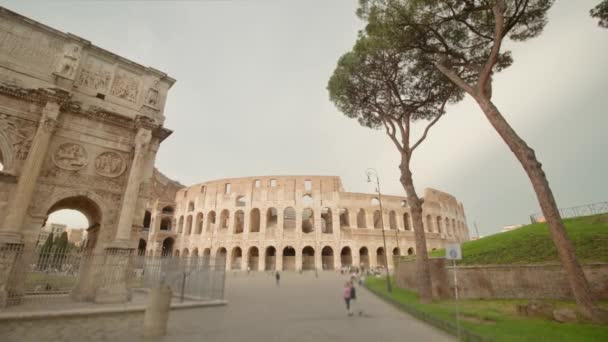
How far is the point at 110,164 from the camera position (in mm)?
10172

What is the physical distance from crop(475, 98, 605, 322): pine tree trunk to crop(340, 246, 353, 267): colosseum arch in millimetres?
26630

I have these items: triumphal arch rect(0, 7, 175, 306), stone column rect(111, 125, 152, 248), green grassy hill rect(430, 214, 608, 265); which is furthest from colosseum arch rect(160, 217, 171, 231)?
green grassy hill rect(430, 214, 608, 265)

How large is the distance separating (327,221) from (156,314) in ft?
105

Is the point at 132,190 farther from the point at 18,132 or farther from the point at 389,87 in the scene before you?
the point at 389,87

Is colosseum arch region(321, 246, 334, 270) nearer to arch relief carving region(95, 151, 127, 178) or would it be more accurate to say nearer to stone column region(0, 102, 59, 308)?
arch relief carving region(95, 151, 127, 178)

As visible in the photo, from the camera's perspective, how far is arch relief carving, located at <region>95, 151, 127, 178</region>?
995cm

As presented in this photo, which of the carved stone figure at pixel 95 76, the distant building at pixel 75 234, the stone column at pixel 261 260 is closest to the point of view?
the carved stone figure at pixel 95 76

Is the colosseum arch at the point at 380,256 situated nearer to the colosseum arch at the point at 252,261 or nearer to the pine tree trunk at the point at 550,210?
the colosseum arch at the point at 252,261

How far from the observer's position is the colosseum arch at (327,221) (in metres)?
34.0

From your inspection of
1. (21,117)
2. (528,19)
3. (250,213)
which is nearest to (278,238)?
(250,213)

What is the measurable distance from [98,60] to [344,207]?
27.6 meters

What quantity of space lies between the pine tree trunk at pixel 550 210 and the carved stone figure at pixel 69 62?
14116mm

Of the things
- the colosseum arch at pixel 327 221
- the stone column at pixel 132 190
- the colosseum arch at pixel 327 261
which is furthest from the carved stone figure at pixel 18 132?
the colosseum arch at pixel 327 261

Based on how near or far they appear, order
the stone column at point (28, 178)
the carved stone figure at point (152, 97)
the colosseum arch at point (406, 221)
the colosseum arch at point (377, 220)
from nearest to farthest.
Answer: the stone column at point (28, 178)
the carved stone figure at point (152, 97)
the colosseum arch at point (377, 220)
the colosseum arch at point (406, 221)
